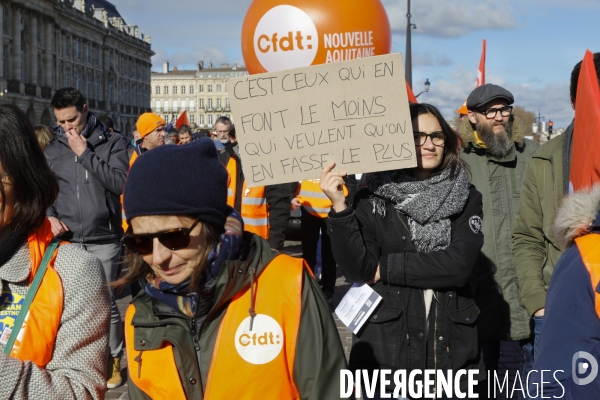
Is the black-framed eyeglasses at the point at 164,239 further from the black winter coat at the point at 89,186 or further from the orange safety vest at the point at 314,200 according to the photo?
the orange safety vest at the point at 314,200

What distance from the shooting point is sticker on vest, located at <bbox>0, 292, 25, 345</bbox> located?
192cm

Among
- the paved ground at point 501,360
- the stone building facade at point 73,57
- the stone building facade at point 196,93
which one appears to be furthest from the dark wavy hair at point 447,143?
the stone building facade at point 196,93

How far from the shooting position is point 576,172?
241cm

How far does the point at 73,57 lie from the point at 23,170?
7630 centimetres

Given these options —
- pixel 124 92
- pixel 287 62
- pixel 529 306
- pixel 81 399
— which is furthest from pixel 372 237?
pixel 124 92

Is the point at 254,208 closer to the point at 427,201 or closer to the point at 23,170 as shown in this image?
the point at 427,201

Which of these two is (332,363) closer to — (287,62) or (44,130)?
(287,62)

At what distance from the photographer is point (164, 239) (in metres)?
1.81

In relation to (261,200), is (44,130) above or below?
above

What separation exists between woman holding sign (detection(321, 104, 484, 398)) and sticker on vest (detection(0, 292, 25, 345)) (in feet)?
3.84

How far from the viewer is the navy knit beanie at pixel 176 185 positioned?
5.95 feet

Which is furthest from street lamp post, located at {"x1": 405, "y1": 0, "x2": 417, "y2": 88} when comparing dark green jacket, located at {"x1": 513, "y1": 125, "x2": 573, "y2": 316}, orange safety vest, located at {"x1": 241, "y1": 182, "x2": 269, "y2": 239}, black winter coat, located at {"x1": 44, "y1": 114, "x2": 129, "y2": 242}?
dark green jacket, located at {"x1": 513, "y1": 125, "x2": 573, "y2": 316}

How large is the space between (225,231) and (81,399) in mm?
556

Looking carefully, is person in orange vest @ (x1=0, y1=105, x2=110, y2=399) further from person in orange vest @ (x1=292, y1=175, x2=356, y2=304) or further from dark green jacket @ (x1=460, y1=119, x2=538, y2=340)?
person in orange vest @ (x1=292, y1=175, x2=356, y2=304)
